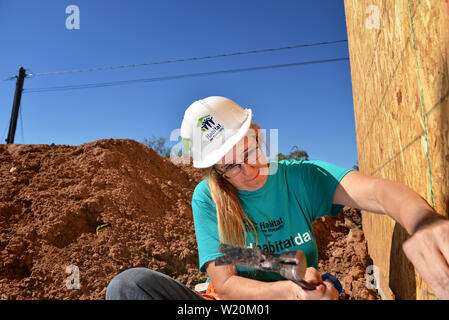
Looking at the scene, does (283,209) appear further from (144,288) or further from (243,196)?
(144,288)

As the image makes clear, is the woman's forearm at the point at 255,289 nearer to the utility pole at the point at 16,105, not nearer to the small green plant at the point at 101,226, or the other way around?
the small green plant at the point at 101,226

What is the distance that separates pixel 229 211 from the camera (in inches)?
66.1

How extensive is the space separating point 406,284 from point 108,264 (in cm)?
364

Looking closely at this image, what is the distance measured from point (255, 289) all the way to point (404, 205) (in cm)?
69

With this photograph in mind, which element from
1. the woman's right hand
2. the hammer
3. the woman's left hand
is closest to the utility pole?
the hammer

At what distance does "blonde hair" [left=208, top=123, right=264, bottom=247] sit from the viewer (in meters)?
1.65

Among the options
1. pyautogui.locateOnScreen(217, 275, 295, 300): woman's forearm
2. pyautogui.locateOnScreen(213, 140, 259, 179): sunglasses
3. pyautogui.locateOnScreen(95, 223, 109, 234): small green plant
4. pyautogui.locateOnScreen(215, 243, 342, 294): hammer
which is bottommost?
pyautogui.locateOnScreen(217, 275, 295, 300): woman's forearm

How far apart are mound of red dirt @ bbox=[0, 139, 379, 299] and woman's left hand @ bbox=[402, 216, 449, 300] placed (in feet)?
8.35

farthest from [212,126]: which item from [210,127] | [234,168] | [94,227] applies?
[94,227]

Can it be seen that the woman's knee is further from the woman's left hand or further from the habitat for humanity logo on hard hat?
the woman's left hand

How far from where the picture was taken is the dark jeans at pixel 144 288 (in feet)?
4.57

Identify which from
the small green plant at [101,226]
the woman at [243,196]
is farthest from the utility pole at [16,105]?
the woman at [243,196]
